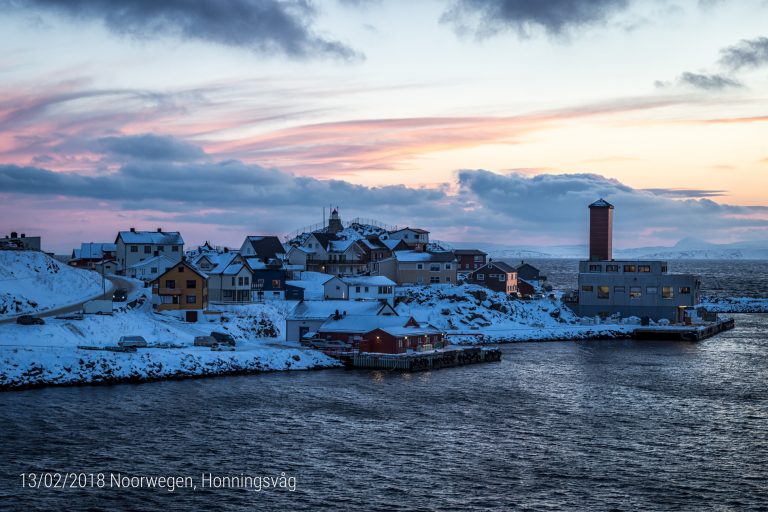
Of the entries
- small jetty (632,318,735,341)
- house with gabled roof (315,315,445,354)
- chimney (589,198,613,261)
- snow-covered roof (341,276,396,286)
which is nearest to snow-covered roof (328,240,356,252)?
snow-covered roof (341,276,396,286)

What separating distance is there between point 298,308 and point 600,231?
6214cm

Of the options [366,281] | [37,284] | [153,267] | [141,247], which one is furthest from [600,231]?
[37,284]

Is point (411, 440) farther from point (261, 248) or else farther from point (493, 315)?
point (261, 248)

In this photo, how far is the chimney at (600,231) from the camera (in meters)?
126

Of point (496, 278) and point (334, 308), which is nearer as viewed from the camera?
point (334, 308)

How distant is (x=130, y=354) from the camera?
62.8 m

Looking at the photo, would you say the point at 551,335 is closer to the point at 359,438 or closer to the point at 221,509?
the point at 359,438

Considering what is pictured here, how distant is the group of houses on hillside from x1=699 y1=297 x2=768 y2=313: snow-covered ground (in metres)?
43.5

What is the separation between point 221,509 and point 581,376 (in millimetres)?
42079

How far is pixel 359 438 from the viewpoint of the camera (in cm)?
4512

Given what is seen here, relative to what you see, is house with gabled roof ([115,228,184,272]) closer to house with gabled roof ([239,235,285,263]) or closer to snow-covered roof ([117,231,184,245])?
snow-covered roof ([117,231,184,245])

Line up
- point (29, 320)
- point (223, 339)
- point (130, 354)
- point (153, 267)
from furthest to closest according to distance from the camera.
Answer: point (153, 267)
point (223, 339)
point (29, 320)
point (130, 354)

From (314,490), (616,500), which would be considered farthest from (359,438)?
(616,500)

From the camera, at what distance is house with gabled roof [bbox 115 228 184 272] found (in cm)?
12131
